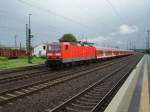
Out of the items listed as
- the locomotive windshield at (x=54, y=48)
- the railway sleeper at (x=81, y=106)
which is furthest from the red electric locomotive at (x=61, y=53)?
the railway sleeper at (x=81, y=106)

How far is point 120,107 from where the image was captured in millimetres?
10281

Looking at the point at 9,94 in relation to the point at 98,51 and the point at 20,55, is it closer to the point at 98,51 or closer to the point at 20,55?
the point at 98,51

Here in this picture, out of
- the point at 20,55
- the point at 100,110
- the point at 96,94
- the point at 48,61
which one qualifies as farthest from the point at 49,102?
the point at 20,55

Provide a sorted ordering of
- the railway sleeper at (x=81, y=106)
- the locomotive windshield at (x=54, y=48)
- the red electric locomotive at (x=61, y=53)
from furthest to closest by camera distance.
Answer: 1. the locomotive windshield at (x=54, y=48)
2. the red electric locomotive at (x=61, y=53)
3. the railway sleeper at (x=81, y=106)

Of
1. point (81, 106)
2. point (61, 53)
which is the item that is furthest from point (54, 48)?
point (81, 106)

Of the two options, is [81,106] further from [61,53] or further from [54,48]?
[54,48]

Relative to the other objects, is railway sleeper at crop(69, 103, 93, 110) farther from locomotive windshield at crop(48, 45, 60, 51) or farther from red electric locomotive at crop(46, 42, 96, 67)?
locomotive windshield at crop(48, 45, 60, 51)

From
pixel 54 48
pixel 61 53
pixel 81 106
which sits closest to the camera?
pixel 81 106

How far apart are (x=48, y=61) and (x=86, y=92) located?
50.6ft

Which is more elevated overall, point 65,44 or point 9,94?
point 65,44

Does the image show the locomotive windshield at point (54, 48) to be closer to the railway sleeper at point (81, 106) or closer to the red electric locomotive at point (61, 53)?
the red electric locomotive at point (61, 53)

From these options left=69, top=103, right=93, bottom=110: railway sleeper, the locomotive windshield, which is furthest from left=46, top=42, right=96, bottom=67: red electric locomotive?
left=69, top=103, right=93, bottom=110: railway sleeper

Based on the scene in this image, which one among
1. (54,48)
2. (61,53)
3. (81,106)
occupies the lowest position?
(81,106)

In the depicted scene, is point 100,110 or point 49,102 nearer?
point 100,110
